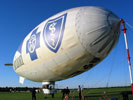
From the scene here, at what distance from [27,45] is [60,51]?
412 cm

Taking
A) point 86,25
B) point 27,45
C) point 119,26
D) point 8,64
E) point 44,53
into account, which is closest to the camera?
point 86,25

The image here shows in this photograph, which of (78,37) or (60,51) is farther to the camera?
(60,51)

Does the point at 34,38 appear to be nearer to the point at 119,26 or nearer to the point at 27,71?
the point at 27,71

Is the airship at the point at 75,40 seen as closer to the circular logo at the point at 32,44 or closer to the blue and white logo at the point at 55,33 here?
the blue and white logo at the point at 55,33

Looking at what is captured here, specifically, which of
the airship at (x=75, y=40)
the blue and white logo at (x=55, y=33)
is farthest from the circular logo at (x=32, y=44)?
the blue and white logo at (x=55, y=33)

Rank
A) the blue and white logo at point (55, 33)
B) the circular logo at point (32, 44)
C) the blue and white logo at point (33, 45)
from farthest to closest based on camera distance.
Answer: the circular logo at point (32, 44), the blue and white logo at point (33, 45), the blue and white logo at point (55, 33)

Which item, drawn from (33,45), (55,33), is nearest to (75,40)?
(55,33)

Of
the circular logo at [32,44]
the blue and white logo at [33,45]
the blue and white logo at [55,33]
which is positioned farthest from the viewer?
the circular logo at [32,44]

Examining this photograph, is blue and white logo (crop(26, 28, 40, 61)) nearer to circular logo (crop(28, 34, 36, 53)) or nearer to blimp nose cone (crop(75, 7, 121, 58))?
circular logo (crop(28, 34, 36, 53))

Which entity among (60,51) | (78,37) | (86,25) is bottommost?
(60,51)

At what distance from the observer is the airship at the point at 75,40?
927 cm

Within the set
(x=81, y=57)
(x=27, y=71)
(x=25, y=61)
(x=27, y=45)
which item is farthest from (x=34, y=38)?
(x=81, y=57)

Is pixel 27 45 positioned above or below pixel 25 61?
above

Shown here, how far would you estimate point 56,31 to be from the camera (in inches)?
400
